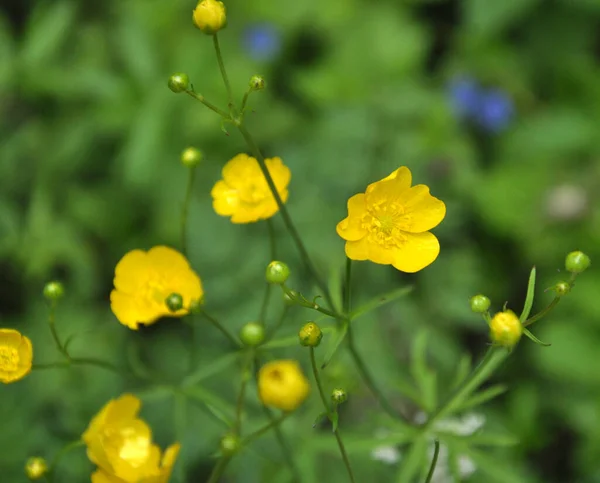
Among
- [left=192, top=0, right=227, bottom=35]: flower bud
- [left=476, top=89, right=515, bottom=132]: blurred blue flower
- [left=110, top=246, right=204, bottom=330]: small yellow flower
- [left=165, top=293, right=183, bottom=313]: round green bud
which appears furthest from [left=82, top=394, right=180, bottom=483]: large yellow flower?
[left=476, top=89, right=515, bottom=132]: blurred blue flower

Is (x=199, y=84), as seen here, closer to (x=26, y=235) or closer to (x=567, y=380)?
(x=26, y=235)

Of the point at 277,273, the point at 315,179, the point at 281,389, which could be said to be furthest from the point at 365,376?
the point at 315,179

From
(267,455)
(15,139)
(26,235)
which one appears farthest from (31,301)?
(267,455)

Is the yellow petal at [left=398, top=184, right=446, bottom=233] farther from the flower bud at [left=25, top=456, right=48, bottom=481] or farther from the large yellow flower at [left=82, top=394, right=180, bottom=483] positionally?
the flower bud at [left=25, top=456, right=48, bottom=481]

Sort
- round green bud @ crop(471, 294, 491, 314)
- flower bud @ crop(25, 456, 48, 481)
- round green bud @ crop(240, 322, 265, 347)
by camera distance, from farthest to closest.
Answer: flower bud @ crop(25, 456, 48, 481)
round green bud @ crop(240, 322, 265, 347)
round green bud @ crop(471, 294, 491, 314)

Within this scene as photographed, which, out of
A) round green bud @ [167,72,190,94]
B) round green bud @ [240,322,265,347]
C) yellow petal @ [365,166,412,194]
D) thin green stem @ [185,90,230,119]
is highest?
round green bud @ [167,72,190,94]

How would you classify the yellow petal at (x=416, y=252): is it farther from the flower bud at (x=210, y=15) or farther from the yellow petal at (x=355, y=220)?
the flower bud at (x=210, y=15)
